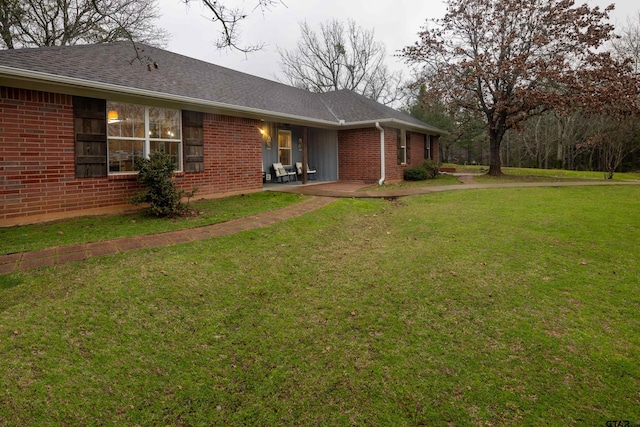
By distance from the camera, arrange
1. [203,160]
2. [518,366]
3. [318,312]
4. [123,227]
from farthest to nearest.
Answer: [203,160] < [123,227] < [318,312] < [518,366]

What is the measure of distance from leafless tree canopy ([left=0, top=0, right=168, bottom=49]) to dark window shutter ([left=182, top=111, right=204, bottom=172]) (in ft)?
27.0

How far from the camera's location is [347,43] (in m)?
33.3

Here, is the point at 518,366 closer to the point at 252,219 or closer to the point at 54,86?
the point at 252,219

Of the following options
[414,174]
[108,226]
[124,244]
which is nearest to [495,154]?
[414,174]

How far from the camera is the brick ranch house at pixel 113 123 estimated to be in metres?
6.28

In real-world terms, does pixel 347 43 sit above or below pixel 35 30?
above

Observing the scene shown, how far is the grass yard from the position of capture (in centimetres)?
220

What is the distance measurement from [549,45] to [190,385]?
20080mm

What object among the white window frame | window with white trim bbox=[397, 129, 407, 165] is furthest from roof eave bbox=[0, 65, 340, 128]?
the white window frame

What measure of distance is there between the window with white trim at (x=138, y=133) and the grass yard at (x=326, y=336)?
13.1 ft

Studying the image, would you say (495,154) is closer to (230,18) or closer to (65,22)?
(230,18)

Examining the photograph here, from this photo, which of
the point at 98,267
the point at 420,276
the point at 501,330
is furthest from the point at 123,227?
the point at 501,330

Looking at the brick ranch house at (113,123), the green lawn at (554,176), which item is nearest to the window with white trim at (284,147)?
the brick ranch house at (113,123)

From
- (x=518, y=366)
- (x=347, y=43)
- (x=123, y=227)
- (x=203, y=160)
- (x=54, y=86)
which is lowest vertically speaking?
(x=518, y=366)
